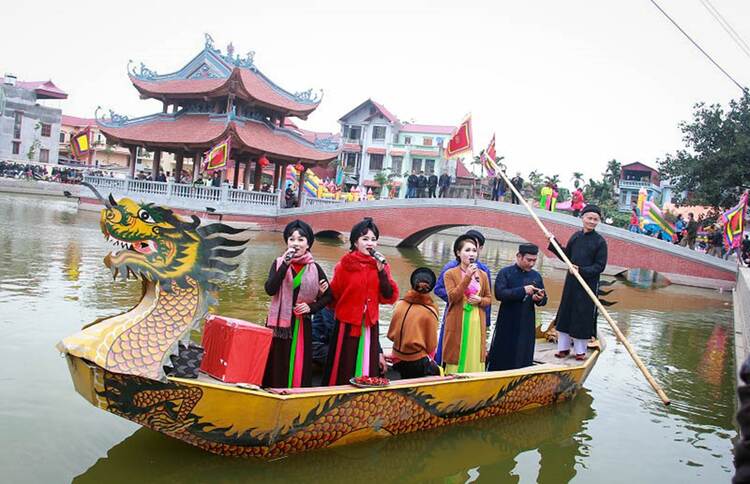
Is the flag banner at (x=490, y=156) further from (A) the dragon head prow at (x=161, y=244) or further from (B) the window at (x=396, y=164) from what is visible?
(B) the window at (x=396, y=164)

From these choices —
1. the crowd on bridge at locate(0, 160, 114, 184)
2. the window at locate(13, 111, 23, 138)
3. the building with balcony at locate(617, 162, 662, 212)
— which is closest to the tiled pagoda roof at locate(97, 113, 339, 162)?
the crowd on bridge at locate(0, 160, 114, 184)

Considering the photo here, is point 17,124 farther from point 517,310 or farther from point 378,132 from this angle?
point 517,310

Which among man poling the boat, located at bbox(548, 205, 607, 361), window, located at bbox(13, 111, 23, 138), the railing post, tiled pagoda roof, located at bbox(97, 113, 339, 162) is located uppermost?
window, located at bbox(13, 111, 23, 138)

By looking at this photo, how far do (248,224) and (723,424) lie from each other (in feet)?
64.7

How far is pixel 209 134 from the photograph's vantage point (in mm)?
23406

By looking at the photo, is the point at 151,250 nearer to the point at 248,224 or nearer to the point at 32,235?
the point at 32,235

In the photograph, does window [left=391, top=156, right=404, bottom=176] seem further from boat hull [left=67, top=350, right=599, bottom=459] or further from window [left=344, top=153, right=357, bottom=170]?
boat hull [left=67, top=350, right=599, bottom=459]

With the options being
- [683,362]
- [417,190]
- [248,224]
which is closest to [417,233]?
[417,190]

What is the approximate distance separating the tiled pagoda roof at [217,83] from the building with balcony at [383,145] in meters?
19.4

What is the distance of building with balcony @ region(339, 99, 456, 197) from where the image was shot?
46.1m

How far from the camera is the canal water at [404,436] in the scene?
4273 millimetres

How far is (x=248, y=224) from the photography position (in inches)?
955

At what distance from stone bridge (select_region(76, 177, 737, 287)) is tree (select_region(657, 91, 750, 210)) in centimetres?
264

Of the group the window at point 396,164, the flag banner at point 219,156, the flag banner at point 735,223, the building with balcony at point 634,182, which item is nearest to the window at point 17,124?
the window at point 396,164
